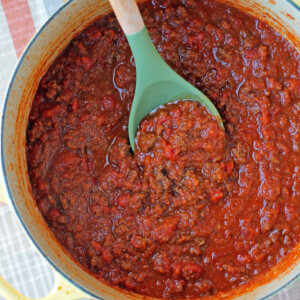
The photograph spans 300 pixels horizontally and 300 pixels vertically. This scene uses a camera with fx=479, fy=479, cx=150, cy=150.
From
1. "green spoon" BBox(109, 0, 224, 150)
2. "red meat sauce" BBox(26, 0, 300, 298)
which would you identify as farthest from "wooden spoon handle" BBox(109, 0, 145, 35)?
"red meat sauce" BBox(26, 0, 300, 298)

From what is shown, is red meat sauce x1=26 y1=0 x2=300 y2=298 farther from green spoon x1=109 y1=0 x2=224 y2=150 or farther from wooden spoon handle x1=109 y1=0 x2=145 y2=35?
wooden spoon handle x1=109 y1=0 x2=145 y2=35

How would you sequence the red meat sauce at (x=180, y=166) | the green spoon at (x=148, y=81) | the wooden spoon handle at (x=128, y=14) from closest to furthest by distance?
the wooden spoon handle at (x=128, y=14) < the green spoon at (x=148, y=81) < the red meat sauce at (x=180, y=166)

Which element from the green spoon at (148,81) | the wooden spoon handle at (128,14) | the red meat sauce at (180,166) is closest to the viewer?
the wooden spoon handle at (128,14)

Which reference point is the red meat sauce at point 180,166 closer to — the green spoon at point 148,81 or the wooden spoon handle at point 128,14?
the green spoon at point 148,81

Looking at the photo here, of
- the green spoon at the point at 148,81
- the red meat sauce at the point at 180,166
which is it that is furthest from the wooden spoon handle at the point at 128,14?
the red meat sauce at the point at 180,166

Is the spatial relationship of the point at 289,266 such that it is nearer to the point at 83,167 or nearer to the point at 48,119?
the point at 83,167

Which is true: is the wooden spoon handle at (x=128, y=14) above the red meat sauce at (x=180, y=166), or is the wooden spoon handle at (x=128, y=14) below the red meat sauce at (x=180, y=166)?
above

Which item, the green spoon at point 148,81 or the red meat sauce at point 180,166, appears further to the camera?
the red meat sauce at point 180,166
